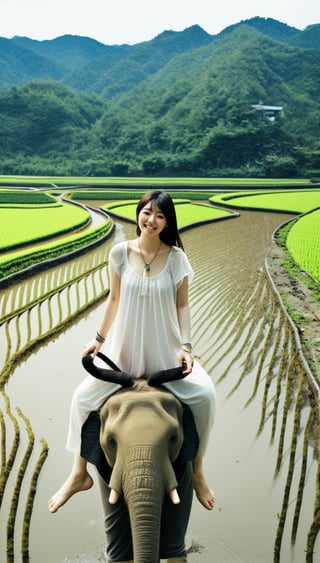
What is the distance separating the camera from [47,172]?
4294 centimetres

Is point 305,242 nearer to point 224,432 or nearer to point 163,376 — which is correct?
point 224,432

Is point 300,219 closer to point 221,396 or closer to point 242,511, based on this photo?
point 221,396

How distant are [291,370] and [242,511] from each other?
8.21 ft

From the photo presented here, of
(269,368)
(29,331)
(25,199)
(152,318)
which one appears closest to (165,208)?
(152,318)

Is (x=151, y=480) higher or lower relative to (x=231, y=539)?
higher

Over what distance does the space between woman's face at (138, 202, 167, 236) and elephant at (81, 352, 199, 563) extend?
2.22 feet

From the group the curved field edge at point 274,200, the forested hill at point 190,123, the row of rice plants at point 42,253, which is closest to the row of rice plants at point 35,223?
the row of rice plants at point 42,253

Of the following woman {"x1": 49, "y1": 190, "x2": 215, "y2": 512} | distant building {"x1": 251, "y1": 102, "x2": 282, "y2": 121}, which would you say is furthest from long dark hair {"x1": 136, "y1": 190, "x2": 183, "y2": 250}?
distant building {"x1": 251, "y1": 102, "x2": 282, "y2": 121}

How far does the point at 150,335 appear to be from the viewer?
296cm

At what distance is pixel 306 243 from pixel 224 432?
33.1 feet

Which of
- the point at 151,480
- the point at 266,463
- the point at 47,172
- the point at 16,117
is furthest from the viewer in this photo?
the point at 16,117

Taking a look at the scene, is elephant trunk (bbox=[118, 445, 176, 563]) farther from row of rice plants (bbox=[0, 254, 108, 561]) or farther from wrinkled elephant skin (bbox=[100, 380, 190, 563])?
row of rice plants (bbox=[0, 254, 108, 561])

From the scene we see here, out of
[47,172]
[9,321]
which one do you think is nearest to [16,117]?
[47,172]

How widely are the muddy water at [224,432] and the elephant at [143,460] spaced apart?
649mm
